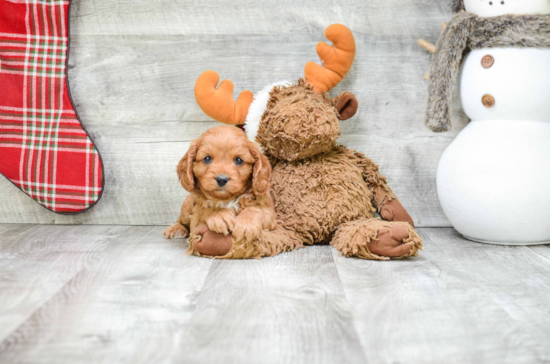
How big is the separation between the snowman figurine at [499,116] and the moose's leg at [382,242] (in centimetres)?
28

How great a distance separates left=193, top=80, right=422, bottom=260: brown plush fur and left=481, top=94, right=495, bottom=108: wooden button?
376 mm

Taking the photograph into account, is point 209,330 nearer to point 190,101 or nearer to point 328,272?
point 328,272

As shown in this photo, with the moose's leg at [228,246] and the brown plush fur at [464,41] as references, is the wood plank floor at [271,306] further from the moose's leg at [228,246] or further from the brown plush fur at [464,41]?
the brown plush fur at [464,41]

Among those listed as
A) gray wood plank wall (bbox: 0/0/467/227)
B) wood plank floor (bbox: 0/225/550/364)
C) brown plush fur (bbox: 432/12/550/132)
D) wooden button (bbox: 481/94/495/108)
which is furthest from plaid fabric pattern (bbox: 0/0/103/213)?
wooden button (bbox: 481/94/495/108)

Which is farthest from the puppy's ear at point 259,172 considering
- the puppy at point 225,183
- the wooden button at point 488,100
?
the wooden button at point 488,100

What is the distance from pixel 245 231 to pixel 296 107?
387 millimetres

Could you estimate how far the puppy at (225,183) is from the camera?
126cm

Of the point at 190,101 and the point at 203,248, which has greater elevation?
the point at 190,101

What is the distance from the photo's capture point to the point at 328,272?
1166 millimetres

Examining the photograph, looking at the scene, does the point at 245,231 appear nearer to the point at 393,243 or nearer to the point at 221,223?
the point at 221,223

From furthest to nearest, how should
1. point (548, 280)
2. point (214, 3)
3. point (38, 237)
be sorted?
point (214, 3), point (38, 237), point (548, 280)

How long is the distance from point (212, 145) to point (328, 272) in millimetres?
450

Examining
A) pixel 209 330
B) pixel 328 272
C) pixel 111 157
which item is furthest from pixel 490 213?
pixel 111 157

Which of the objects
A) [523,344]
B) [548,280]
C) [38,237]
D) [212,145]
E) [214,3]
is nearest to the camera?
[523,344]
